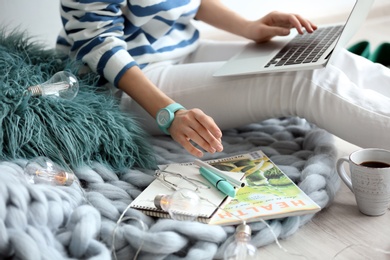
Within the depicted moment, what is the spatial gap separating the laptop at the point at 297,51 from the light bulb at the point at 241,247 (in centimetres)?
33

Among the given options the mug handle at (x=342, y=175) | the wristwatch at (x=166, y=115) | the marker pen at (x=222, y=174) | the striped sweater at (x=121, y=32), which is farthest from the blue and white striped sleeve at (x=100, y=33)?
the mug handle at (x=342, y=175)

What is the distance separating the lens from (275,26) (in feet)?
4.18

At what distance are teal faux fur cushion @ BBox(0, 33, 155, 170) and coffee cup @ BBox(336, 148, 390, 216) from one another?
36 cm

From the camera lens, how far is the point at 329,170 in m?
1.03

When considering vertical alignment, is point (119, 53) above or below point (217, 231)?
above

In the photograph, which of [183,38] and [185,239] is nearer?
[185,239]

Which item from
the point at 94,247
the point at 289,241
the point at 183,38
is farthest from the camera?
the point at 183,38

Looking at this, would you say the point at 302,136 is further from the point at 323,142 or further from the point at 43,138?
the point at 43,138

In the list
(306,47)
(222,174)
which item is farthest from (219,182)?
(306,47)

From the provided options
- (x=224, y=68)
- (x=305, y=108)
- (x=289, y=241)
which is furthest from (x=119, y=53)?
(x=289, y=241)

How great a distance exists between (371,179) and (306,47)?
37 cm

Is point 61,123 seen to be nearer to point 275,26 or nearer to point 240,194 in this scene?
point 240,194

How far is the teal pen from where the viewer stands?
933 mm

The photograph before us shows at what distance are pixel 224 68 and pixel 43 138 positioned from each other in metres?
0.37
